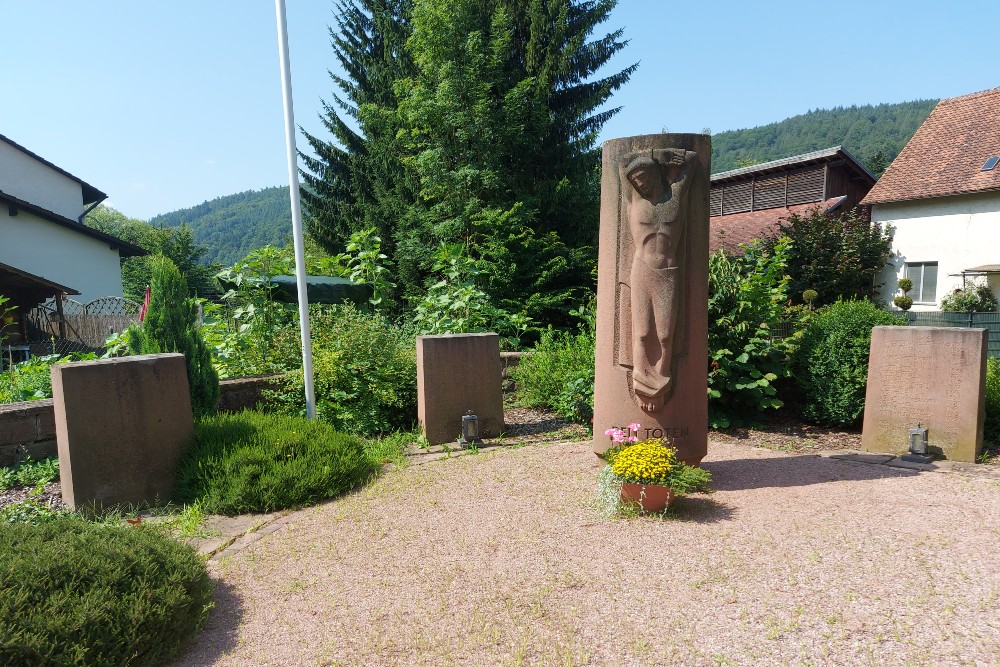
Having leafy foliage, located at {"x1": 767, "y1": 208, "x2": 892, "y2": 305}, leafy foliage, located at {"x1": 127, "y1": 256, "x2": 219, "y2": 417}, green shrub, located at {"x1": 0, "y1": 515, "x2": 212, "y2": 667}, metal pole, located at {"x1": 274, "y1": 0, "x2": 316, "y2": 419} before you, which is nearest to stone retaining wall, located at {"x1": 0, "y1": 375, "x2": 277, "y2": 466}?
leafy foliage, located at {"x1": 127, "y1": 256, "x2": 219, "y2": 417}

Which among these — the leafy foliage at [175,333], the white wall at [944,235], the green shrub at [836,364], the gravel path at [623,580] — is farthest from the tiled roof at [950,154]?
the leafy foliage at [175,333]

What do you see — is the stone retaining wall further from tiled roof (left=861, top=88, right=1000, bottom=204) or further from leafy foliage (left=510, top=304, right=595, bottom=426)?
tiled roof (left=861, top=88, right=1000, bottom=204)

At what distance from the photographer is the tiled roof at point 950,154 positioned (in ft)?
57.4

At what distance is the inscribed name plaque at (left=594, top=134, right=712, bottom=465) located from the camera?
→ 468cm

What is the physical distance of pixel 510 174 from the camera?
41.1 feet

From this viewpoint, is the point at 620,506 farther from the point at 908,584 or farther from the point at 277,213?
the point at 277,213

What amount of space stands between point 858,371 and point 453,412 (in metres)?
4.51

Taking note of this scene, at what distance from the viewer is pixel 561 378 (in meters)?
7.81

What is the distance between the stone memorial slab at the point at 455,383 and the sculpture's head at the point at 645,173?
2.66 m

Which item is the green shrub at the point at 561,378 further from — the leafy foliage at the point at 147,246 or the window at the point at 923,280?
the leafy foliage at the point at 147,246

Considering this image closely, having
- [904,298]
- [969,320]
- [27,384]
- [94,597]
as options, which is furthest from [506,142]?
[904,298]

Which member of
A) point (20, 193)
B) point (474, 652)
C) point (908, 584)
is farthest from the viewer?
point (20, 193)

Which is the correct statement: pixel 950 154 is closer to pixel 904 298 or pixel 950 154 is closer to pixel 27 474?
pixel 904 298

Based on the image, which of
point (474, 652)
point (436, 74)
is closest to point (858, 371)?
point (474, 652)
